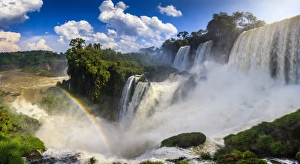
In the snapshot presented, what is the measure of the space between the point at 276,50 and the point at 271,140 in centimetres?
1367

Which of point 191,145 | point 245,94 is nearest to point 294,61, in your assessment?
point 245,94

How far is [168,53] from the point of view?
6425 cm

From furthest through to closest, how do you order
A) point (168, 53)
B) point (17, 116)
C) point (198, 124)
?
point (168, 53), point (17, 116), point (198, 124)

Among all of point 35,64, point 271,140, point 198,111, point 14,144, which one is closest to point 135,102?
point 198,111

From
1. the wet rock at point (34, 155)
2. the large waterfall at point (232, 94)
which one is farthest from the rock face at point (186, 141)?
the wet rock at point (34, 155)

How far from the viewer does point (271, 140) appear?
1021 centimetres

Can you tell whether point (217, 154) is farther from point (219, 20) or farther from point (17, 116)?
point (219, 20)

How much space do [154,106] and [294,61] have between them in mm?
14492

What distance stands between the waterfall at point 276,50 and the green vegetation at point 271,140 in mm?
9841

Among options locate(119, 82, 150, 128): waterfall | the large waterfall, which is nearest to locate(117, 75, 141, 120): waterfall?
locate(119, 82, 150, 128): waterfall

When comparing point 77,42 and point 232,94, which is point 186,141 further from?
point 77,42

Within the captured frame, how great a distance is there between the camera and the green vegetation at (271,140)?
31.4 feet

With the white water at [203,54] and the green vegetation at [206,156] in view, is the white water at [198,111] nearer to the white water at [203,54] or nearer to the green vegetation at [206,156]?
the green vegetation at [206,156]

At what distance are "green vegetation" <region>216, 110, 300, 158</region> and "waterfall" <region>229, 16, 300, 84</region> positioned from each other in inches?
387
